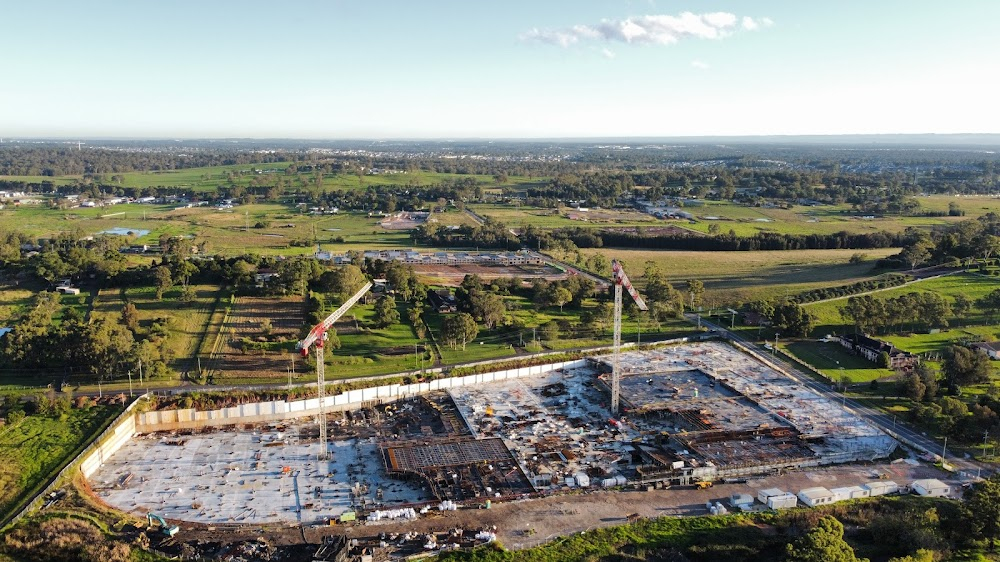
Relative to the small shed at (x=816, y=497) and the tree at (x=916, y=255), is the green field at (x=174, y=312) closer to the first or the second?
the small shed at (x=816, y=497)

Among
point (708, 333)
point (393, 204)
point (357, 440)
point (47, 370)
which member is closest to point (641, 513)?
point (357, 440)

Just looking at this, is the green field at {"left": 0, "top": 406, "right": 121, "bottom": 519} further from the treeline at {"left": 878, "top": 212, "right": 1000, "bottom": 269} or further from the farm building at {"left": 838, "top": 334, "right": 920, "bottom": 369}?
the treeline at {"left": 878, "top": 212, "right": 1000, "bottom": 269}

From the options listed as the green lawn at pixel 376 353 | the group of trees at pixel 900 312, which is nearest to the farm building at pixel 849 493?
the group of trees at pixel 900 312

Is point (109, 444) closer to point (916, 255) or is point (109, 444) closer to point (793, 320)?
point (793, 320)

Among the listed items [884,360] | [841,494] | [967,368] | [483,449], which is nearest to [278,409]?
[483,449]

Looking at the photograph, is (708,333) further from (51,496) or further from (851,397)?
(51,496)

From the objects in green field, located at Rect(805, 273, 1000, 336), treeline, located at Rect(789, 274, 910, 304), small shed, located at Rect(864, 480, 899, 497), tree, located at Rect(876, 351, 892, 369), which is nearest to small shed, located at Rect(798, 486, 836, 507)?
small shed, located at Rect(864, 480, 899, 497)
